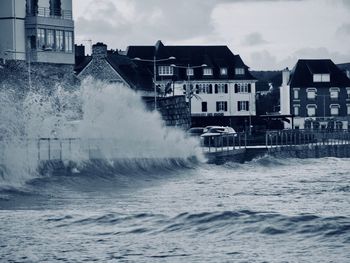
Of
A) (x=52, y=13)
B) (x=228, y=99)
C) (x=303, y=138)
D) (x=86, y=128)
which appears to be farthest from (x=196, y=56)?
(x=86, y=128)

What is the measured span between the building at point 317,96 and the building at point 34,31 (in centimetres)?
6257

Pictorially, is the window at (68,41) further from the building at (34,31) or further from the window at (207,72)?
the window at (207,72)

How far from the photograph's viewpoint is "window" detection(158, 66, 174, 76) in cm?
11681

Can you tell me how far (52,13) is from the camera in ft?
227

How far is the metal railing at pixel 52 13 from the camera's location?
67500mm

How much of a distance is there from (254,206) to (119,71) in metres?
65.3

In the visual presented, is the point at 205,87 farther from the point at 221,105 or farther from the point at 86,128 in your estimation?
the point at 86,128

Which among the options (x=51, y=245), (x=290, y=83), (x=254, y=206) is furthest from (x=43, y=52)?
(x=290, y=83)

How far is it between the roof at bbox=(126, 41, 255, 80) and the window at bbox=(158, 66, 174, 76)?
1283mm

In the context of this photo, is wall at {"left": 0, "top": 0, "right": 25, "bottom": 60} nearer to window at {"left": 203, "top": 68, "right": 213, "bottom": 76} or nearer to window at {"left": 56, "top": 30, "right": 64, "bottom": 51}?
window at {"left": 56, "top": 30, "right": 64, "bottom": 51}

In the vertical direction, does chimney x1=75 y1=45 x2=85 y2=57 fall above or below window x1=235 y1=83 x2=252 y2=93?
above

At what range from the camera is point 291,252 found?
2334 centimetres

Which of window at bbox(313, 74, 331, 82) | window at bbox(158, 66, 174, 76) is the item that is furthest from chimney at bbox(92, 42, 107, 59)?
window at bbox(313, 74, 331, 82)

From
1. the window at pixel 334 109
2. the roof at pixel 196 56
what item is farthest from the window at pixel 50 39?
the window at pixel 334 109
